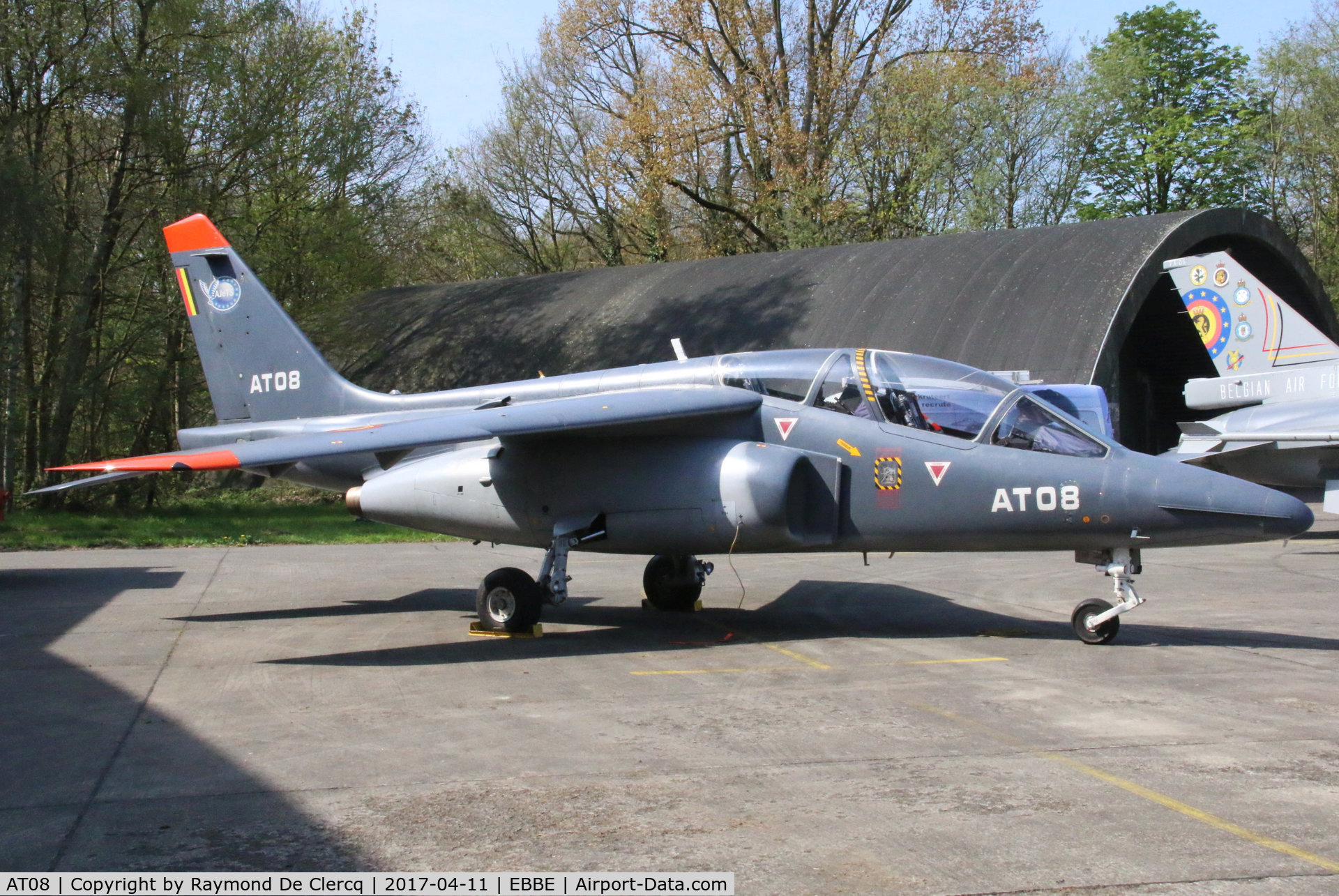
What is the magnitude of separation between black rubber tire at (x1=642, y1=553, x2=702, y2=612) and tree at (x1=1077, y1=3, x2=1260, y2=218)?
1361 inches

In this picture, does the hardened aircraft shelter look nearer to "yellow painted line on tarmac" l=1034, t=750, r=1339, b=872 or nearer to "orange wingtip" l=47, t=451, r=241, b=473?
"orange wingtip" l=47, t=451, r=241, b=473

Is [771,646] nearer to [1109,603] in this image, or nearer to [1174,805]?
[1109,603]

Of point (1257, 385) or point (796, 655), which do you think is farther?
point (1257, 385)

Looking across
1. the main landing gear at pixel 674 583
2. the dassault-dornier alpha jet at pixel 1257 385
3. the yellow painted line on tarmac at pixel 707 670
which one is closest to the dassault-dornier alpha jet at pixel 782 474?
the main landing gear at pixel 674 583

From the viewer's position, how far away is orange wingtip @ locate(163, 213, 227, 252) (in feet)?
41.9

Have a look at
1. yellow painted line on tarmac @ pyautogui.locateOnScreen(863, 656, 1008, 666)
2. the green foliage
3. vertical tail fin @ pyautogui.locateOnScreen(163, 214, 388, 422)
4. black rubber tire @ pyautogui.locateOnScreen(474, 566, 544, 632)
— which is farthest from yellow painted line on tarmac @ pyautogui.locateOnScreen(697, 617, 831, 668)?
the green foliage

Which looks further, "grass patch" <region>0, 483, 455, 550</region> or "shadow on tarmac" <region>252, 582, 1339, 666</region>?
"grass patch" <region>0, 483, 455, 550</region>

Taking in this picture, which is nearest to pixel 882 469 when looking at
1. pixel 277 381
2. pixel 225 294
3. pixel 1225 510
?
pixel 1225 510

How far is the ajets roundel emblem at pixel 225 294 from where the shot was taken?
12844 millimetres

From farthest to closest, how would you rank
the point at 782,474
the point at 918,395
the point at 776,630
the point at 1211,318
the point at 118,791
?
1. the point at 1211,318
2. the point at 776,630
3. the point at 918,395
4. the point at 782,474
5. the point at 118,791

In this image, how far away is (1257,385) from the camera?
20.6 meters

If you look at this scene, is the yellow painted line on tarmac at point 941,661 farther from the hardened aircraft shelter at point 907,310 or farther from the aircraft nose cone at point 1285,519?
the hardened aircraft shelter at point 907,310

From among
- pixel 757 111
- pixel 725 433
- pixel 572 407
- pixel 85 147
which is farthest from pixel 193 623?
pixel 757 111

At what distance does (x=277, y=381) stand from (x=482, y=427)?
450cm
